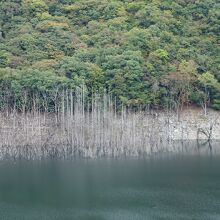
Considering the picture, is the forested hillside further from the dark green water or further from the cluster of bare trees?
the dark green water

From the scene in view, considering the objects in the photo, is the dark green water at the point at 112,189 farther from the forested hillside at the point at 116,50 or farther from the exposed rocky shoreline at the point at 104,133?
the forested hillside at the point at 116,50

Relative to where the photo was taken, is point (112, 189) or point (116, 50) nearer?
point (112, 189)

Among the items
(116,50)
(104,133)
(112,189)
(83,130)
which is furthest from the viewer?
(116,50)

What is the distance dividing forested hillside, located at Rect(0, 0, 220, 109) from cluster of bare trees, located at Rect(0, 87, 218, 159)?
1.99m

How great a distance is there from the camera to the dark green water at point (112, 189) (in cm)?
3538

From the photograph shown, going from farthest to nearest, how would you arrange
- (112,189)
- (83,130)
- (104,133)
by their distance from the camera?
(83,130), (104,133), (112,189)

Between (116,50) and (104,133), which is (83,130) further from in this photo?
(116,50)

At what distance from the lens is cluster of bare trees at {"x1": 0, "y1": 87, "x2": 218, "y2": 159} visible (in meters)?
55.1

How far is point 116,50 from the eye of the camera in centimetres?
7194

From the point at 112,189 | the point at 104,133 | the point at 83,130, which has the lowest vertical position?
the point at 112,189

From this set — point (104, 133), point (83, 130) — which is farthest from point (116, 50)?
point (104, 133)

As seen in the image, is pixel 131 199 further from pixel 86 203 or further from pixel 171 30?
pixel 171 30

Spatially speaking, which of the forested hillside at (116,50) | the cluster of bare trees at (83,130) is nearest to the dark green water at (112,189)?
the cluster of bare trees at (83,130)

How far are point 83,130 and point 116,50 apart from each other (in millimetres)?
17270
